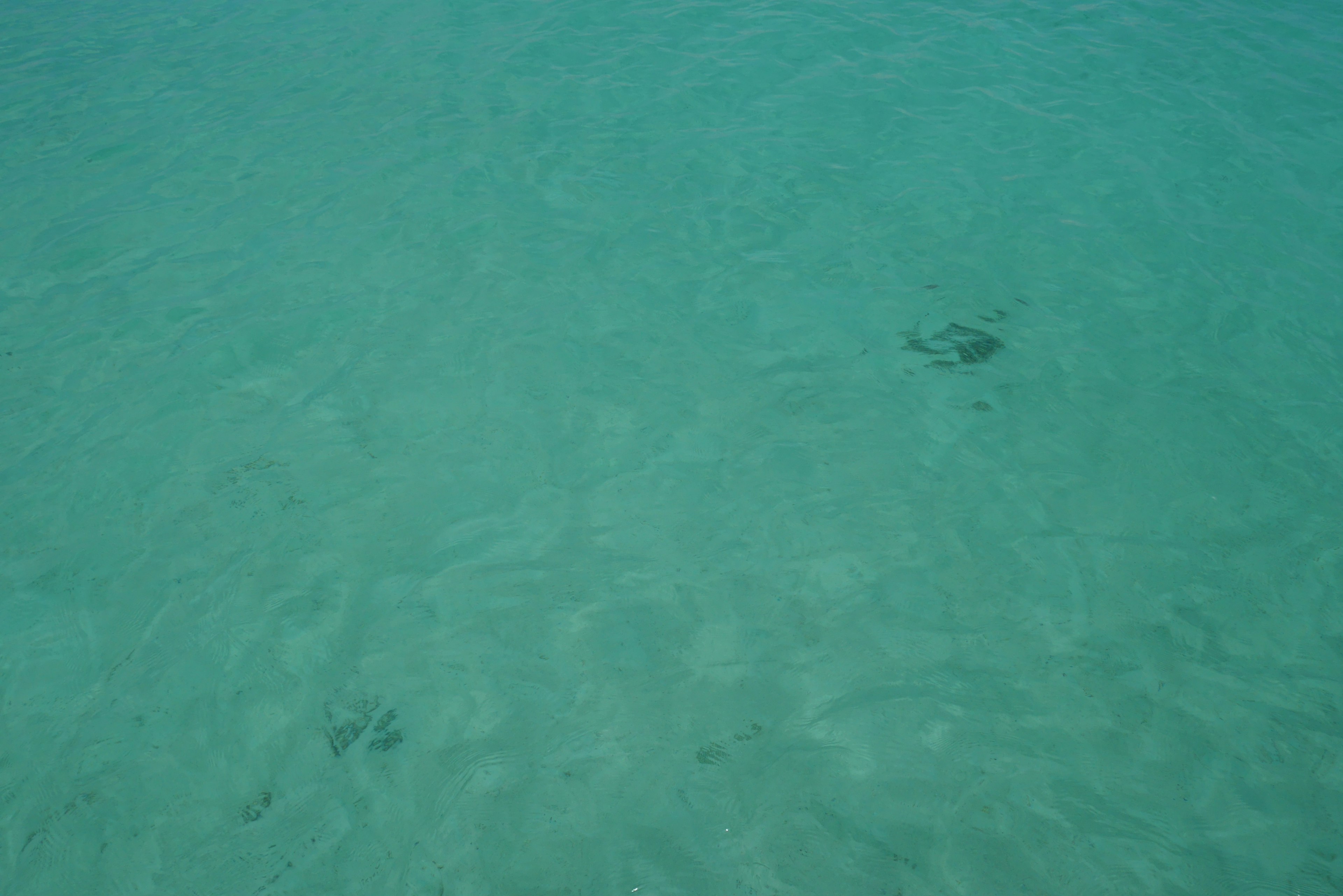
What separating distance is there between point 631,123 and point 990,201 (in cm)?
365

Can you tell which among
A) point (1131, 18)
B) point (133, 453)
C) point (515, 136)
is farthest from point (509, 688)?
point (1131, 18)

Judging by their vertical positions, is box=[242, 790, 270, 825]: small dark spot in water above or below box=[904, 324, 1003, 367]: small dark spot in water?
below

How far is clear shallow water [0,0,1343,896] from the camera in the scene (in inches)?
139

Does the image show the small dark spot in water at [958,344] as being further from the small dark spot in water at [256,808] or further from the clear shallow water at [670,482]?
the small dark spot in water at [256,808]

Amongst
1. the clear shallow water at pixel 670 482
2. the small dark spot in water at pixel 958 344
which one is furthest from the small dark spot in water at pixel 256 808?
the small dark spot in water at pixel 958 344

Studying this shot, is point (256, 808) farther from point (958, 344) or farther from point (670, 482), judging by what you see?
point (958, 344)

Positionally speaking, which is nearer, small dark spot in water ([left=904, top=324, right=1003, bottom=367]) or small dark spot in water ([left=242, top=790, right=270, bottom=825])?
small dark spot in water ([left=242, top=790, right=270, bottom=825])

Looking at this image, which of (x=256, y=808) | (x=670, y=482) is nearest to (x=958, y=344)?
(x=670, y=482)

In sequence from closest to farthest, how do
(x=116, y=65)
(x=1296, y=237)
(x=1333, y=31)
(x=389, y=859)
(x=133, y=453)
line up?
(x=389, y=859) < (x=133, y=453) < (x=1296, y=237) < (x=116, y=65) < (x=1333, y=31)

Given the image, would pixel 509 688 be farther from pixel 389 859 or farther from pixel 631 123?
pixel 631 123

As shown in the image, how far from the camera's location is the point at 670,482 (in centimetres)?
496

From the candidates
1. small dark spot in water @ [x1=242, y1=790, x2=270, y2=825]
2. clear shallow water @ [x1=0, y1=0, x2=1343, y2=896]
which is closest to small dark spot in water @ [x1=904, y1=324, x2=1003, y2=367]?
clear shallow water @ [x1=0, y1=0, x2=1343, y2=896]

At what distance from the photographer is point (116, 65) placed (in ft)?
29.6

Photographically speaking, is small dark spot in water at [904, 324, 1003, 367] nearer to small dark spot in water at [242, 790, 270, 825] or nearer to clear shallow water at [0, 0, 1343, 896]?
clear shallow water at [0, 0, 1343, 896]
